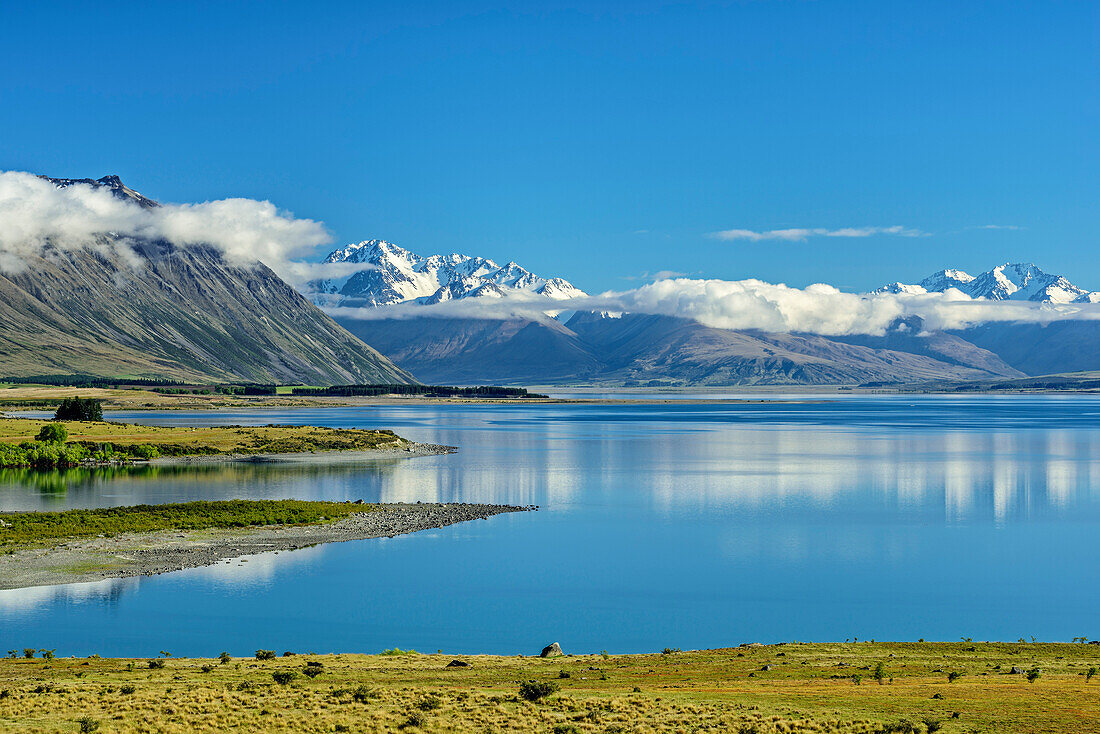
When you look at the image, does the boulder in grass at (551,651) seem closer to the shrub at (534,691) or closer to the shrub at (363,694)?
the shrub at (534,691)

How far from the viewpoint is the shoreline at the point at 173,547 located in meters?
48.1

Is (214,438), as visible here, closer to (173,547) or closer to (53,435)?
(53,435)

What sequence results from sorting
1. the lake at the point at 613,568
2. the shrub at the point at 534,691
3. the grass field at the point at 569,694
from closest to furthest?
1. the grass field at the point at 569,694
2. the shrub at the point at 534,691
3. the lake at the point at 613,568

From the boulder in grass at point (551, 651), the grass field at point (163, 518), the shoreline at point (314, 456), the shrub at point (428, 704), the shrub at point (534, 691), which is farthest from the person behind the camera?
the shoreline at point (314, 456)

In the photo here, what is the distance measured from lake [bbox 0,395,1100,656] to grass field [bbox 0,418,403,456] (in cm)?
1454

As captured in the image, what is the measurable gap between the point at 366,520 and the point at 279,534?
7.59 metres

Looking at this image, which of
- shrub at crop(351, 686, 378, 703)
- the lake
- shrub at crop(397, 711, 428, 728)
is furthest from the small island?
shrub at crop(397, 711, 428, 728)

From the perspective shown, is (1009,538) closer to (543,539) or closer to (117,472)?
(543,539)

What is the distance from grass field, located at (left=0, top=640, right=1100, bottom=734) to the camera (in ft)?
81.4

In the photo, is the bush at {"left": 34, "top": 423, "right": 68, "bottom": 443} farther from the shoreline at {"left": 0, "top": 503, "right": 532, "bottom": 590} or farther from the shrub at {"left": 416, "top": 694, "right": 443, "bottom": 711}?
the shrub at {"left": 416, "top": 694, "right": 443, "bottom": 711}

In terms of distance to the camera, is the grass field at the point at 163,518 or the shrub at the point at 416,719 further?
the grass field at the point at 163,518

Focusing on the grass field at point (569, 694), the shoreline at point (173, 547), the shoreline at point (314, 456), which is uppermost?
the shoreline at point (314, 456)

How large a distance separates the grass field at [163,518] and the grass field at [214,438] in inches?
1837

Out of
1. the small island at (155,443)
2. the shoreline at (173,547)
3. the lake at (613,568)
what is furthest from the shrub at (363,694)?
the small island at (155,443)
